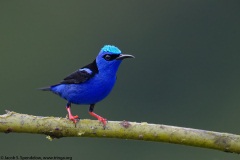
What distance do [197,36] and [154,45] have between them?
7.56ft

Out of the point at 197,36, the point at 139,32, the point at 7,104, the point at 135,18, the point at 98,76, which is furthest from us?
the point at 135,18

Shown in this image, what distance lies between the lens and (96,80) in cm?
813

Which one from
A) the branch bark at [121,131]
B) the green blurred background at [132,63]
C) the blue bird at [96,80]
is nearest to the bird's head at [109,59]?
the blue bird at [96,80]

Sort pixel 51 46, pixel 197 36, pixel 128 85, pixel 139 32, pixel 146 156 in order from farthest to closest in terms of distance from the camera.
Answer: pixel 139 32
pixel 197 36
pixel 51 46
pixel 128 85
pixel 146 156

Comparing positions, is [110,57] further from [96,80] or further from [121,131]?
[121,131]

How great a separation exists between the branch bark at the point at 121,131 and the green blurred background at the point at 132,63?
17.9 m

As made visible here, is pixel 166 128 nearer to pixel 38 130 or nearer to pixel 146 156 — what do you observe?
pixel 38 130

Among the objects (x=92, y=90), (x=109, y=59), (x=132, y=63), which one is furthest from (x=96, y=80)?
(x=132, y=63)

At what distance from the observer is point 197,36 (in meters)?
39.2

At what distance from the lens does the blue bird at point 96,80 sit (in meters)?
8.04

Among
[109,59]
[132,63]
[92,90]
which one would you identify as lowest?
[132,63]

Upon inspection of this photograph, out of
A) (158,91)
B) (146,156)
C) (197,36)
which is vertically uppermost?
(197,36)

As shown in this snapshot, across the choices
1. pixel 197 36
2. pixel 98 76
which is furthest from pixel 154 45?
pixel 98 76

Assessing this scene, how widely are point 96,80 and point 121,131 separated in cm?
105
